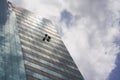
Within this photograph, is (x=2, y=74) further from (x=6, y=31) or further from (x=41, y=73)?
(x=6, y=31)

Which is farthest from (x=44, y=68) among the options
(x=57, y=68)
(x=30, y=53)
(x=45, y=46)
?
(x=45, y=46)

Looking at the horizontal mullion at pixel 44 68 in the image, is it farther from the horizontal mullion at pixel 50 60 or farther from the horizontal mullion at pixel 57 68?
the horizontal mullion at pixel 50 60

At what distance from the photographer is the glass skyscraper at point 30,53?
56.1m

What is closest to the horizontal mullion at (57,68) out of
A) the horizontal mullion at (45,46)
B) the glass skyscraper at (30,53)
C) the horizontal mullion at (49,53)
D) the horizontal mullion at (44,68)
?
the glass skyscraper at (30,53)

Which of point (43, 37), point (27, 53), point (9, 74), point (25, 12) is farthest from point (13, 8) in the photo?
point (9, 74)

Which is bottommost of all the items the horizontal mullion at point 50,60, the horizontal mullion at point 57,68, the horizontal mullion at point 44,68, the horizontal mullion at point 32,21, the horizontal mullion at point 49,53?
the horizontal mullion at point 44,68

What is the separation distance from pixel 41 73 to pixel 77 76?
1178 centimetres

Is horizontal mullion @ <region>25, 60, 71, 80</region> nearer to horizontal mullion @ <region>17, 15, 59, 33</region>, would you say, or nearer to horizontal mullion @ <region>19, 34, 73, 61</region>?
horizontal mullion @ <region>19, 34, 73, 61</region>

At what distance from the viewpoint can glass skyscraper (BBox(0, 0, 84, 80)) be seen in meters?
56.1

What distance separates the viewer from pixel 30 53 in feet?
220

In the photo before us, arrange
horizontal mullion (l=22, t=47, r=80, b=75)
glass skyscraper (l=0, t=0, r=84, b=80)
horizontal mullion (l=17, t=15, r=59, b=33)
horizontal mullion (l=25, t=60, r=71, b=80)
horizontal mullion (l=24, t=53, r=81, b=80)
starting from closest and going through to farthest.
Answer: glass skyscraper (l=0, t=0, r=84, b=80) < horizontal mullion (l=25, t=60, r=71, b=80) < horizontal mullion (l=24, t=53, r=81, b=80) < horizontal mullion (l=22, t=47, r=80, b=75) < horizontal mullion (l=17, t=15, r=59, b=33)

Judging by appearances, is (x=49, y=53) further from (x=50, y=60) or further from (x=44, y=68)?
(x=44, y=68)

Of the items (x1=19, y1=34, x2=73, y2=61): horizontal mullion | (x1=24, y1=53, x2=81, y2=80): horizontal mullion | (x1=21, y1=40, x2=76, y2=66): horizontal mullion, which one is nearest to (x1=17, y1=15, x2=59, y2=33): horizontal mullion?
(x1=19, y1=34, x2=73, y2=61): horizontal mullion

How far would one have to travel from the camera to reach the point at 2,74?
50.2 meters
